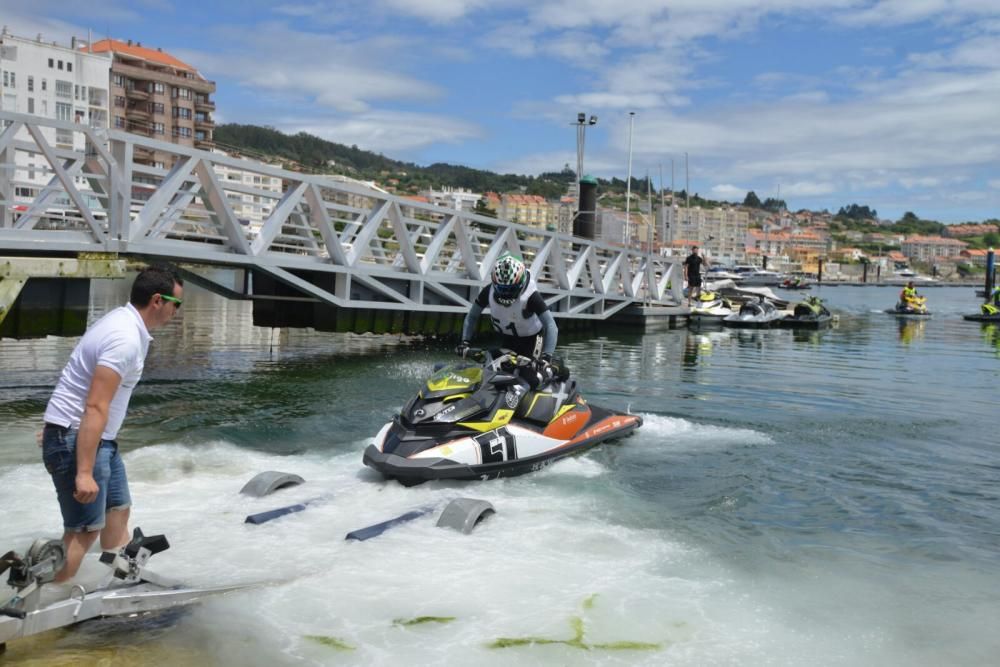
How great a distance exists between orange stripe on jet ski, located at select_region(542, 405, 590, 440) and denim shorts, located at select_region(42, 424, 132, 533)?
5.22 metres

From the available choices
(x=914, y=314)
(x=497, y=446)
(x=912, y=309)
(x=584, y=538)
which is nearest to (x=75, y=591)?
(x=584, y=538)

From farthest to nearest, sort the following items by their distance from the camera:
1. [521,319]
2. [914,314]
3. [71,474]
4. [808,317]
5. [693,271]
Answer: [914,314], [693,271], [808,317], [521,319], [71,474]

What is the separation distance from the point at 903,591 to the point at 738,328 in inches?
1070

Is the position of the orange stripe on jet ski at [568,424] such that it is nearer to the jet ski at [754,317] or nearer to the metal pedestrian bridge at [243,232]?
the metal pedestrian bridge at [243,232]

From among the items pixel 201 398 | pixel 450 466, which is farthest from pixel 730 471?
pixel 201 398

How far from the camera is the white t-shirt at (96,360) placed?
4.51 meters

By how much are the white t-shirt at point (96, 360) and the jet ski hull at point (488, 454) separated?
3714 millimetres

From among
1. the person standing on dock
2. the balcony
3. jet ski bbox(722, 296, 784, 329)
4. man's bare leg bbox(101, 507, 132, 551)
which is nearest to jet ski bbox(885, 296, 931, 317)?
jet ski bbox(722, 296, 784, 329)

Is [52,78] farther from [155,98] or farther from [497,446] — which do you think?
[497,446]

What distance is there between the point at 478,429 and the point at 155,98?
10573cm

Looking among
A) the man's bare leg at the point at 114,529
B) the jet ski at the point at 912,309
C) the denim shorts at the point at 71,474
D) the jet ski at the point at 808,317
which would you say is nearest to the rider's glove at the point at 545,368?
the man's bare leg at the point at 114,529

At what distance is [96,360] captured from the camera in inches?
178

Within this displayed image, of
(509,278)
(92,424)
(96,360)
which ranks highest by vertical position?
(509,278)

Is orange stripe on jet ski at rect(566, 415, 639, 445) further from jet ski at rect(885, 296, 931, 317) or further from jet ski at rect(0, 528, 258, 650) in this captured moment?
jet ski at rect(885, 296, 931, 317)
